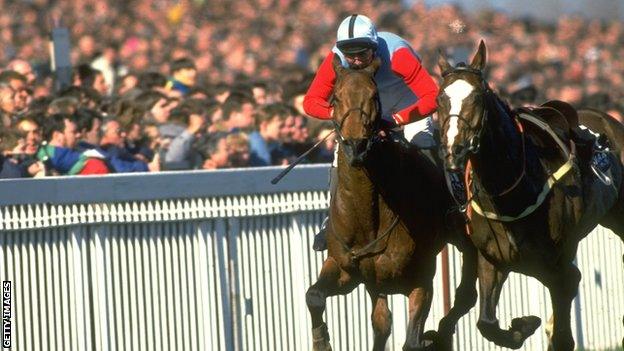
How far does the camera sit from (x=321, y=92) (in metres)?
9.20

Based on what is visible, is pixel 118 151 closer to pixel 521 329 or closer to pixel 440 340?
pixel 440 340

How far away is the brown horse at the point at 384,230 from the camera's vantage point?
8797 millimetres

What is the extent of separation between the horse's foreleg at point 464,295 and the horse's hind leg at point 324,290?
34.0 inches

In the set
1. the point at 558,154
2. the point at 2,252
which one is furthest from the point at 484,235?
the point at 2,252

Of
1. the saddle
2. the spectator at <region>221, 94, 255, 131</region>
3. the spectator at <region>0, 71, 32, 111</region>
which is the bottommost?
the saddle

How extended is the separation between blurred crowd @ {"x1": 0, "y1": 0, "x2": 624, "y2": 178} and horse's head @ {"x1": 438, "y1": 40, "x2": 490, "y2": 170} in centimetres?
54

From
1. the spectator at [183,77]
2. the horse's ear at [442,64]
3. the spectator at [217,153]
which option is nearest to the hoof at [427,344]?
the horse's ear at [442,64]

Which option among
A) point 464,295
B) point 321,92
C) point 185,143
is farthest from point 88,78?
point 321,92

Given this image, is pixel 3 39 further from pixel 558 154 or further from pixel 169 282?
pixel 558 154

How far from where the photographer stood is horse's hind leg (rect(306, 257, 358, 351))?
9195mm

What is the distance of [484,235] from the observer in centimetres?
934

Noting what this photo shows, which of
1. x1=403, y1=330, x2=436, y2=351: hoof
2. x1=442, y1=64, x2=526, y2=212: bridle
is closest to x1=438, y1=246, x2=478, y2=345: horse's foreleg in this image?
x1=403, y1=330, x2=436, y2=351: hoof

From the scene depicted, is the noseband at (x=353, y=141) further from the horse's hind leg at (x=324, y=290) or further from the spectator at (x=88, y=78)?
the spectator at (x=88, y=78)

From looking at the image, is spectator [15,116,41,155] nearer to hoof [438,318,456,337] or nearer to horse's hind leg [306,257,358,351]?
horse's hind leg [306,257,358,351]
